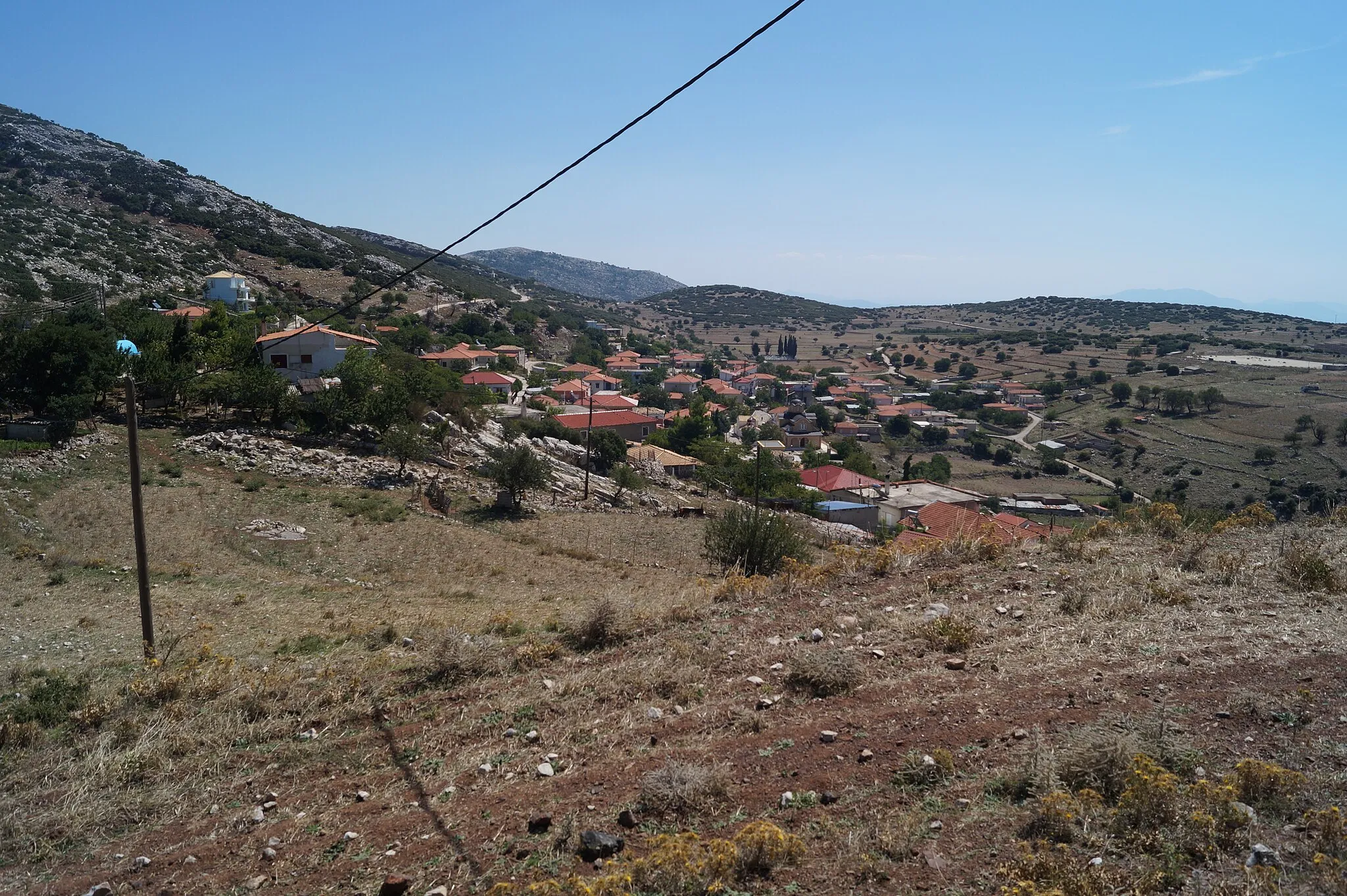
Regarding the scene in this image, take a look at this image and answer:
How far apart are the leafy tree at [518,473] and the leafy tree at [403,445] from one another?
3.26 meters

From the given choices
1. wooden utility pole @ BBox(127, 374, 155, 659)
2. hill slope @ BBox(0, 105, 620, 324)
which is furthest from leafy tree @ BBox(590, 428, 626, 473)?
hill slope @ BBox(0, 105, 620, 324)

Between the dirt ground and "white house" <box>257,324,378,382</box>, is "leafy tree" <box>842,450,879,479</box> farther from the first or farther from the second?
the dirt ground

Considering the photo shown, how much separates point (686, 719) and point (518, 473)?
73.6 feet

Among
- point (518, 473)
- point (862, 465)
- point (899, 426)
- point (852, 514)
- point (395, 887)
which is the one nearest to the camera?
point (395, 887)

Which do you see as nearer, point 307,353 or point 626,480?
point 626,480

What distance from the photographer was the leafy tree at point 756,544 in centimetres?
1700

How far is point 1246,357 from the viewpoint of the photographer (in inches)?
3652

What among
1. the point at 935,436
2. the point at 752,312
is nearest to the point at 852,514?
the point at 935,436

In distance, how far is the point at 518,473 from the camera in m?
28.1

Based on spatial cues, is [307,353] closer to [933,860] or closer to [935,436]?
[933,860]

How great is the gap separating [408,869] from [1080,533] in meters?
10.9

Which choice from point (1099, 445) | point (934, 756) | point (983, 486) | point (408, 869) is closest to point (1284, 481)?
point (983, 486)

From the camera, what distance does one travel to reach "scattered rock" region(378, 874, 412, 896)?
4406 millimetres

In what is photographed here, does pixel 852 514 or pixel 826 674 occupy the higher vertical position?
pixel 826 674
